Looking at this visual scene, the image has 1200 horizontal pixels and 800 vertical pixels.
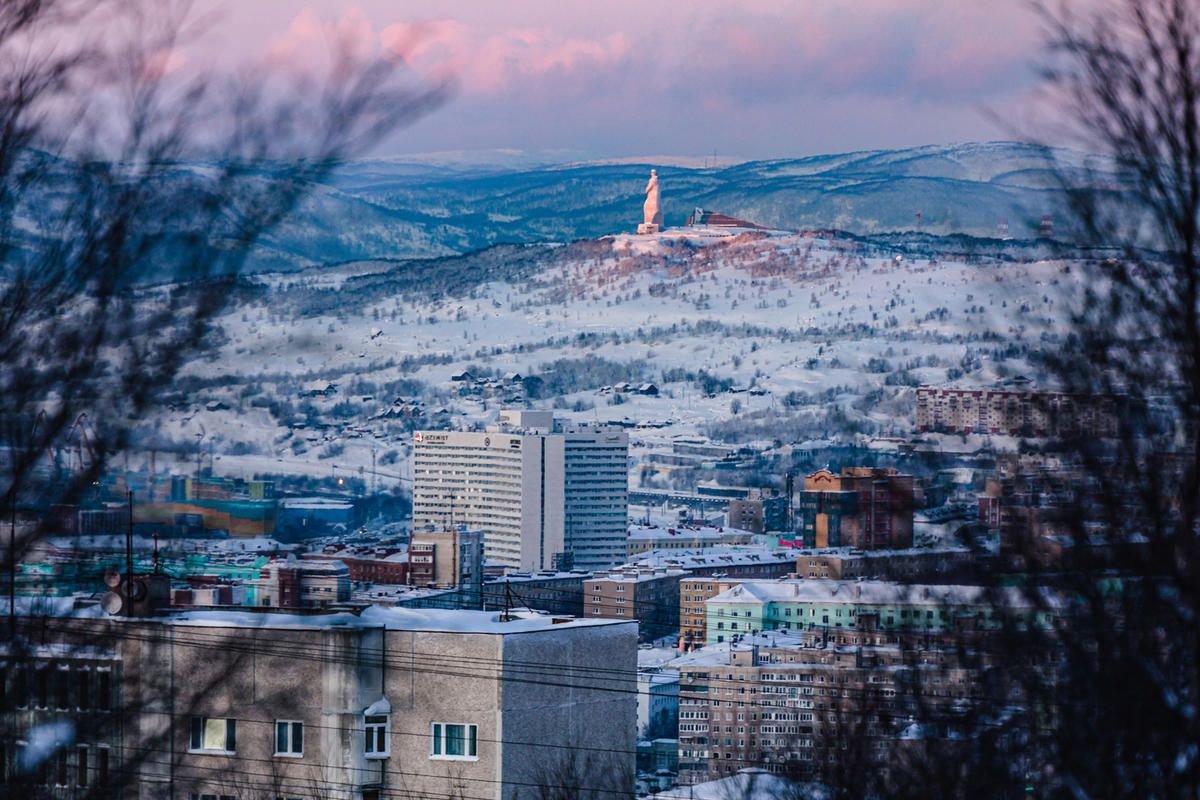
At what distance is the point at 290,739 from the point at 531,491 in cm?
6952

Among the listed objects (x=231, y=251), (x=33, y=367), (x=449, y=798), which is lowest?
(x=449, y=798)

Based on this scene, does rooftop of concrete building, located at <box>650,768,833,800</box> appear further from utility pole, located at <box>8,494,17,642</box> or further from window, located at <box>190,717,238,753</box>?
utility pole, located at <box>8,494,17,642</box>

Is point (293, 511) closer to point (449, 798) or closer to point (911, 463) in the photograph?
point (911, 463)

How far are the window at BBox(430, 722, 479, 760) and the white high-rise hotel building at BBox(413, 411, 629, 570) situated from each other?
60.5m

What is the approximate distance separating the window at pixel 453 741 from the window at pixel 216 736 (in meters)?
1.14

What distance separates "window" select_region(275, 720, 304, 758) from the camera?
8.63 metres

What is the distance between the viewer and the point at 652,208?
151 meters

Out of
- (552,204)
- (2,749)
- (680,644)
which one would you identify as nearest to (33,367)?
(2,749)

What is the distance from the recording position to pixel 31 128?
244 cm

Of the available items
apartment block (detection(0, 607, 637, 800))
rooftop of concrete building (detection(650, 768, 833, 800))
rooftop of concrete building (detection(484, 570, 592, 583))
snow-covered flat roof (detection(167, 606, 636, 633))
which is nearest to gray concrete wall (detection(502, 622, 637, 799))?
apartment block (detection(0, 607, 637, 800))

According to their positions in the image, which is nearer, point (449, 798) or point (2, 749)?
point (2, 749)

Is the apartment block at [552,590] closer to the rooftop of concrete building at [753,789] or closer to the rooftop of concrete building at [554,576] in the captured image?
the rooftop of concrete building at [554,576]

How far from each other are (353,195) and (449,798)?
6.05 metres

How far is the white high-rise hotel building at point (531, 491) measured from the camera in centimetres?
7369
